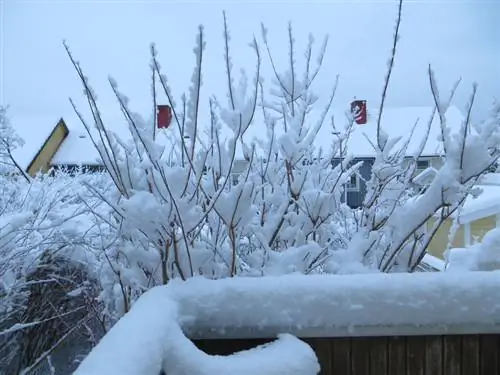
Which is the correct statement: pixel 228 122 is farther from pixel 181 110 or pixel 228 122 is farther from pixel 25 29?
pixel 25 29

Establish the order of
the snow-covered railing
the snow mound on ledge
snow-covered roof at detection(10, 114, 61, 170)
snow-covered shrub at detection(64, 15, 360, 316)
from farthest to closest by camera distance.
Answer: snow-covered roof at detection(10, 114, 61, 170) → snow-covered shrub at detection(64, 15, 360, 316) → the snow-covered railing → the snow mound on ledge

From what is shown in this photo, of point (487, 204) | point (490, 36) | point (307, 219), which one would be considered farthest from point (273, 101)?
point (487, 204)

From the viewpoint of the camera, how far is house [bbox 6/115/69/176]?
1712 cm

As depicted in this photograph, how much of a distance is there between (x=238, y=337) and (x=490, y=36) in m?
3.08

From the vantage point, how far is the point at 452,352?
1.71m

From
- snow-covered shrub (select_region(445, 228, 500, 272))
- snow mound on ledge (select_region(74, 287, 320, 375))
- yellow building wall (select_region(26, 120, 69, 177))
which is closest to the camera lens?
snow mound on ledge (select_region(74, 287, 320, 375))

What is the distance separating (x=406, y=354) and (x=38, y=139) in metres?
18.8

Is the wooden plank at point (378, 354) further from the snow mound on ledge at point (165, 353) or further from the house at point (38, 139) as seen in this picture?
the house at point (38, 139)

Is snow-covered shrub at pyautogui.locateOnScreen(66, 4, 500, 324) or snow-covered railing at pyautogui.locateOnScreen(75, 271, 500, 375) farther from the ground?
snow-covered shrub at pyautogui.locateOnScreen(66, 4, 500, 324)

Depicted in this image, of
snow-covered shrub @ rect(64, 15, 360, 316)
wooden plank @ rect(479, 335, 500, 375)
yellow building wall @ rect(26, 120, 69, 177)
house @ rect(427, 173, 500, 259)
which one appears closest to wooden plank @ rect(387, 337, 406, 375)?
wooden plank @ rect(479, 335, 500, 375)

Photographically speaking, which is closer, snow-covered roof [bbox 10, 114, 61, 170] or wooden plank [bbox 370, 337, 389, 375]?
wooden plank [bbox 370, 337, 389, 375]

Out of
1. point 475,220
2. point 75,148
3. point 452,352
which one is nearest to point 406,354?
point 452,352

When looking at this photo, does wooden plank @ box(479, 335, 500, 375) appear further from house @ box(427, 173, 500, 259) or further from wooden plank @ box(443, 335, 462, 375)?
house @ box(427, 173, 500, 259)

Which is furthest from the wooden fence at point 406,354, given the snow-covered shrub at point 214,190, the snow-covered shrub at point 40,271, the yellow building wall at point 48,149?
the yellow building wall at point 48,149
